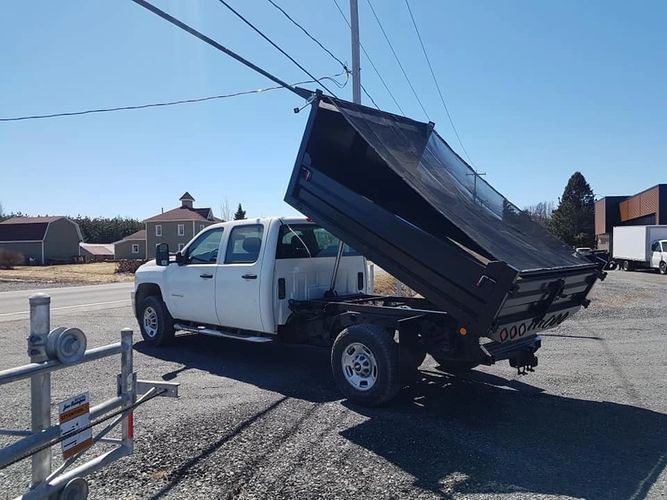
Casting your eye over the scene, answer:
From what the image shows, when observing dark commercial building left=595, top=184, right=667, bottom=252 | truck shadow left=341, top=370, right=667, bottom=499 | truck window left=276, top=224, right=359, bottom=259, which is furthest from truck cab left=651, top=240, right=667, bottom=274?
truck shadow left=341, top=370, right=667, bottom=499

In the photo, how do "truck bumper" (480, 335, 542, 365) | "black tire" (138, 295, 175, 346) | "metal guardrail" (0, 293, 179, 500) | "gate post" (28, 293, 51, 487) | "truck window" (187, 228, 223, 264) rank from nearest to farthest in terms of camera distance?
1. "metal guardrail" (0, 293, 179, 500)
2. "gate post" (28, 293, 51, 487)
3. "truck bumper" (480, 335, 542, 365)
4. "truck window" (187, 228, 223, 264)
5. "black tire" (138, 295, 175, 346)

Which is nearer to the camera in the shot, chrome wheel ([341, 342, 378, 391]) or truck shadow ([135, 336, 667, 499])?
truck shadow ([135, 336, 667, 499])

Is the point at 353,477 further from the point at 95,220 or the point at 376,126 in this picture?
the point at 95,220

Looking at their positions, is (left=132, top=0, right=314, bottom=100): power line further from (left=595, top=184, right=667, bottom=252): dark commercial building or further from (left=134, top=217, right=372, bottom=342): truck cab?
(left=595, top=184, right=667, bottom=252): dark commercial building

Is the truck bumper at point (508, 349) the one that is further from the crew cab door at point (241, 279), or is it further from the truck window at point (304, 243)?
the crew cab door at point (241, 279)

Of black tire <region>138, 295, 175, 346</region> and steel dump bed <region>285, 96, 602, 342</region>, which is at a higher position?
steel dump bed <region>285, 96, 602, 342</region>

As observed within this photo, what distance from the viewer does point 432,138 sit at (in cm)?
795

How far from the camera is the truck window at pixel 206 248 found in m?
8.59

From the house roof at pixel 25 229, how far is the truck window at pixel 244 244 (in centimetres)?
6319

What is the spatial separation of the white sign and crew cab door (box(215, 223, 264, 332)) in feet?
13.5

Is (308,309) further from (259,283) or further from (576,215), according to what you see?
(576,215)

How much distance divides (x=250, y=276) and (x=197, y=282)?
132cm

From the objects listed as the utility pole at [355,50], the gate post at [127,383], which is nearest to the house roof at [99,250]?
the utility pole at [355,50]

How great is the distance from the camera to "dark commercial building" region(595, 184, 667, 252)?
46406 mm
